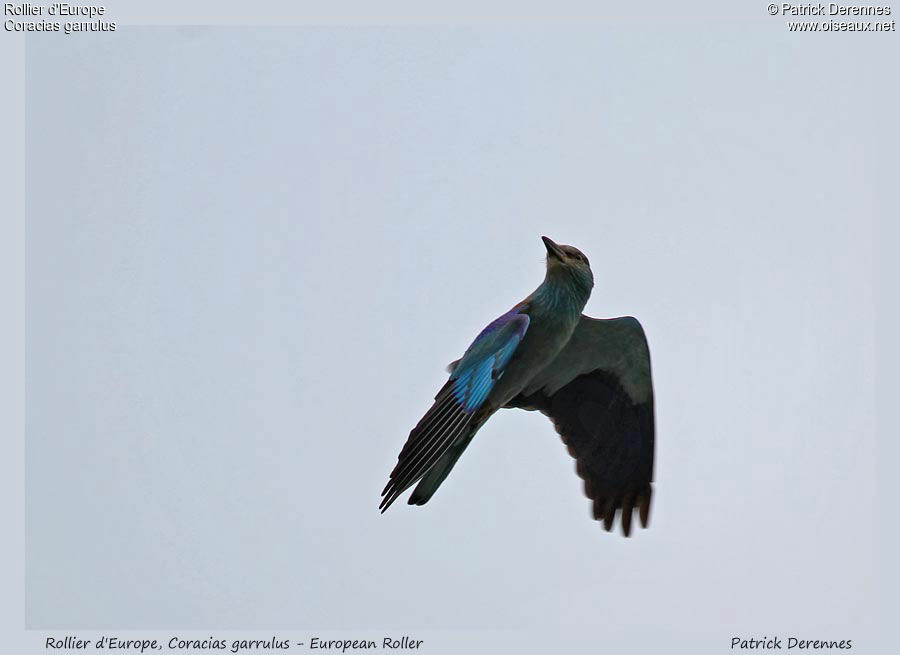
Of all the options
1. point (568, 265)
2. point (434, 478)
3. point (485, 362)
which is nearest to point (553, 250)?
point (568, 265)

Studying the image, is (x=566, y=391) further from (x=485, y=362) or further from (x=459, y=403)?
(x=459, y=403)

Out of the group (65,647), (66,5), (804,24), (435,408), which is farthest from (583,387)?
(66,5)

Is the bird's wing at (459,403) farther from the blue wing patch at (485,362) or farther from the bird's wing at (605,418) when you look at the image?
the bird's wing at (605,418)

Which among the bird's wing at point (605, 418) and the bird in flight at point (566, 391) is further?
the bird's wing at point (605, 418)

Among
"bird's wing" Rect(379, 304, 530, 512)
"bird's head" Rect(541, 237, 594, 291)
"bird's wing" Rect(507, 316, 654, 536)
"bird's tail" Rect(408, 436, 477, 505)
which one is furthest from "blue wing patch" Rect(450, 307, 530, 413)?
"bird's wing" Rect(507, 316, 654, 536)

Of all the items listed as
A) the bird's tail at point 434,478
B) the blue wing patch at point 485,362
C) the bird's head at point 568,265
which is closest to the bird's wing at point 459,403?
the blue wing patch at point 485,362

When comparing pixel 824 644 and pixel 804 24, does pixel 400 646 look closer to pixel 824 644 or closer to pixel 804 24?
pixel 824 644

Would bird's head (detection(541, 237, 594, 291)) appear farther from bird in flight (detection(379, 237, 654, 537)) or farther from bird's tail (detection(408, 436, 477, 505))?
bird's tail (detection(408, 436, 477, 505))
